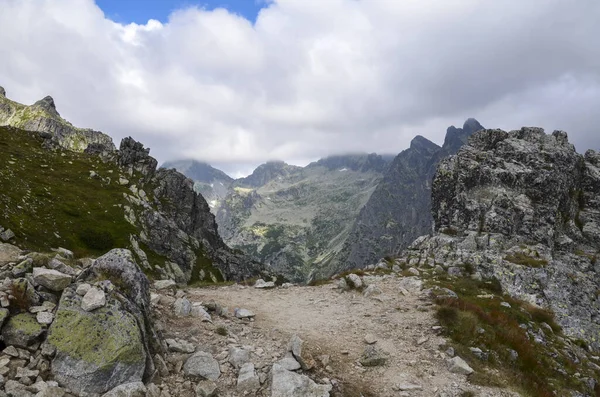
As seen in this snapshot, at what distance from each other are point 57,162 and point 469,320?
114783 millimetres

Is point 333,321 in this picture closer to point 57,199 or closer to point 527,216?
point 527,216

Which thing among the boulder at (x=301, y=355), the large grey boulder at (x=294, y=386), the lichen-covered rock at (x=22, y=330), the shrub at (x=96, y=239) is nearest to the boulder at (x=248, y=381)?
the large grey boulder at (x=294, y=386)

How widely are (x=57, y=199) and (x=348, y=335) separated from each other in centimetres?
7599

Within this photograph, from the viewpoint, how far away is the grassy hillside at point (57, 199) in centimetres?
5366

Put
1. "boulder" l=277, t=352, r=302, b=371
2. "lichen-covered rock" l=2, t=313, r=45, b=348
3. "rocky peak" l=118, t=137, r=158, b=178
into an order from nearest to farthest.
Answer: "lichen-covered rock" l=2, t=313, r=45, b=348
"boulder" l=277, t=352, r=302, b=371
"rocky peak" l=118, t=137, r=158, b=178

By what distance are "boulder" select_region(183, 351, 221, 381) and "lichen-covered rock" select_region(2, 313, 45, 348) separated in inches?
181

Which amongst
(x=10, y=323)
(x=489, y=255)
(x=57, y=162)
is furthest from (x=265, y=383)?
(x=57, y=162)

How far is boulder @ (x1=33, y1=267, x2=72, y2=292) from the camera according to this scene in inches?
448

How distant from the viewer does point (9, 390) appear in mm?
7945

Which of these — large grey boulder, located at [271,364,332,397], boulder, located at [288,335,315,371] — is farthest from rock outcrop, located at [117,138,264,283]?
large grey boulder, located at [271,364,332,397]

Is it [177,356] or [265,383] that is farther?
[177,356]

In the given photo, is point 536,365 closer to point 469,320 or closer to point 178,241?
point 469,320

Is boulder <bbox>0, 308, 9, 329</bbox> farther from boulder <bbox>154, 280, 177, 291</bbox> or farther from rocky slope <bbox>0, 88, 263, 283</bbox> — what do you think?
rocky slope <bbox>0, 88, 263, 283</bbox>

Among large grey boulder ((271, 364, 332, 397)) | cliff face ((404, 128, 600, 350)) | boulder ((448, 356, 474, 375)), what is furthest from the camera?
cliff face ((404, 128, 600, 350))
